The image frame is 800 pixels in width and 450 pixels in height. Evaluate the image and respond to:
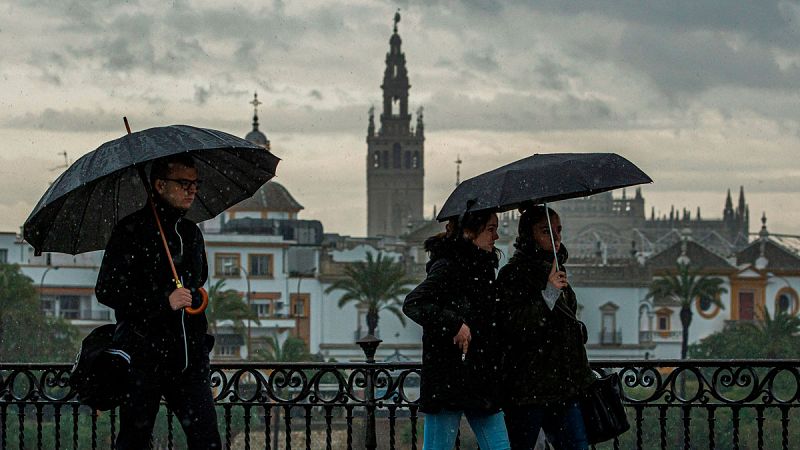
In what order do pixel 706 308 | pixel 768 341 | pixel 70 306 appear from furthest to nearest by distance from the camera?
pixel 706 308, pixel 70 306, pixel 768 341

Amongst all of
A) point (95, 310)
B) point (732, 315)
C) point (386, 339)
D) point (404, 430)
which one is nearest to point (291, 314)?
point (386, 339)

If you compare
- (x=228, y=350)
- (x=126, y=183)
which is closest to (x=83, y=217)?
(x=126, y=183)

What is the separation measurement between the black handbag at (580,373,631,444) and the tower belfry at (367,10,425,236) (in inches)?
6793

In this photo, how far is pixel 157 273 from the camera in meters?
5.86

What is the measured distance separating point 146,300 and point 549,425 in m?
1.74

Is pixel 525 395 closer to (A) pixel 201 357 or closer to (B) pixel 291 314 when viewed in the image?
(A) pixel 201 357

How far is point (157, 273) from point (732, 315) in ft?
306

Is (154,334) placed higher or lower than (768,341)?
higher

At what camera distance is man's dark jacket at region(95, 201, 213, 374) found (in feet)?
19.1

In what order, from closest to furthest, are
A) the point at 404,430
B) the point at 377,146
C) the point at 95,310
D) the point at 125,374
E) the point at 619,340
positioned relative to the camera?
1. the point at 125,374
2. the point at 404,430
3. the point at 95,310
4. the point at 619,340
5. the point at 377,146

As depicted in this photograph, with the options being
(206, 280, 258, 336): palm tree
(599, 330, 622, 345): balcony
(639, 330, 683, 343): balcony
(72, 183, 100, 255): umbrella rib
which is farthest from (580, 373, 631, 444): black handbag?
(639, 330, 683, 343): balcony

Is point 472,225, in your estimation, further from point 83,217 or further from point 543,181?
point 83,217

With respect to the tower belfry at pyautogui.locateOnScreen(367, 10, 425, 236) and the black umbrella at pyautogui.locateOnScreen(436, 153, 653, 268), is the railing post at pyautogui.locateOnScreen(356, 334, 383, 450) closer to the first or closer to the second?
the black umbrella at pyautogui.locateOnScreen(436, 153, 653, 268)

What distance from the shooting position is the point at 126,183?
6.56m
